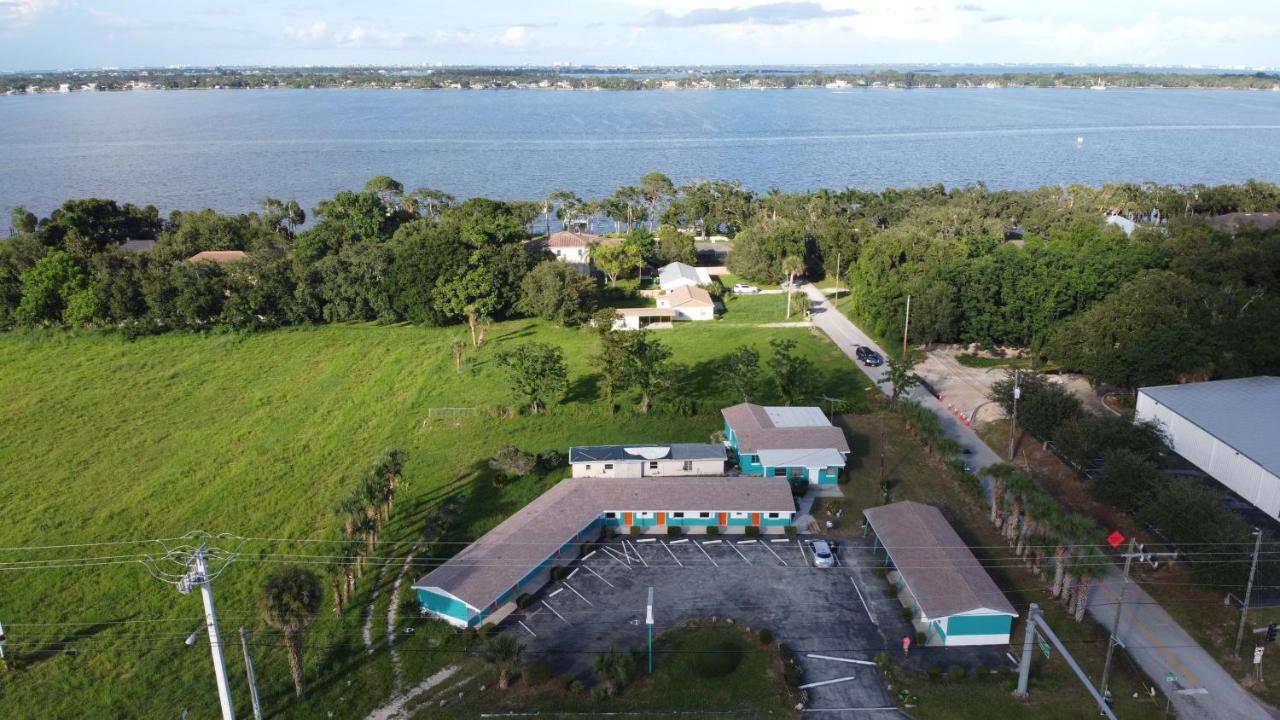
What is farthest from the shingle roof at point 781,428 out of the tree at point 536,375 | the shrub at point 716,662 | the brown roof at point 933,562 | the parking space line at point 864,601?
the shrub at point 716,662

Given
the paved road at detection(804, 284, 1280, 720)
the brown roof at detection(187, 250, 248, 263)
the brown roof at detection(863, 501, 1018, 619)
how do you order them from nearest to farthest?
the paved road at detection(804, 284, 1280, 720) < the brown roof at detection(863, 501, 1018, 619) < the brown roof at detection(187, 250, 248, 263)

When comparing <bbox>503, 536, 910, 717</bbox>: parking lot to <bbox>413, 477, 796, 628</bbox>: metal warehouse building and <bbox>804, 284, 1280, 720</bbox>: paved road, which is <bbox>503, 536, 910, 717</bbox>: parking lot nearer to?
<bbox>413, 477, 796, 628</bbox>: metal warehouse building

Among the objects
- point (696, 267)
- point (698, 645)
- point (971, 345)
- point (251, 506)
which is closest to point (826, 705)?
point (698, 645)

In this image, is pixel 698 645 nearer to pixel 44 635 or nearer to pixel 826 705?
pixel 826 705

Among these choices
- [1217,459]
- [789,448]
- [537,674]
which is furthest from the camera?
[789,448]

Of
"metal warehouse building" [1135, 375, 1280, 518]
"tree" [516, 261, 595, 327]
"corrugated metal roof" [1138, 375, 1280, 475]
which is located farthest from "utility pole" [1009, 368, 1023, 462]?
"tree" [516, 261, 595, 327]

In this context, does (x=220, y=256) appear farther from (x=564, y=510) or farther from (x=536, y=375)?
(x=564, y=510)

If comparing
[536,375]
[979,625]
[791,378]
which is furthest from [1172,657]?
[536,375]
